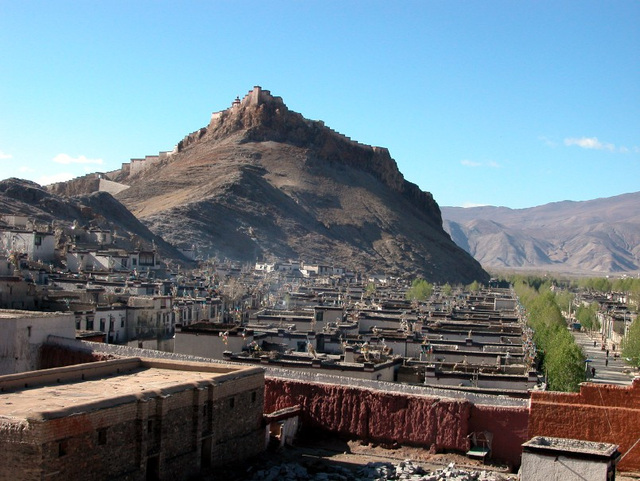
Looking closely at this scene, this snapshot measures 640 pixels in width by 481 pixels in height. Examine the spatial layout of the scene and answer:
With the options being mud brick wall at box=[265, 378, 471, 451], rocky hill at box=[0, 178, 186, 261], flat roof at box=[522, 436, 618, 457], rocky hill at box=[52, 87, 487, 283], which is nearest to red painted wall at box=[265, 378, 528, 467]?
mud brick wall at box=[265, 378, 471, 451]

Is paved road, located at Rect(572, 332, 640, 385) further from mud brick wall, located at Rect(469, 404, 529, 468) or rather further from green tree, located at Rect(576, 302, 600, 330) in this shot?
mud brick wall, located at Rect(469, 404, 529, 468)

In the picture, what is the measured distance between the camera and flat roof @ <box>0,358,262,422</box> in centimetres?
1427

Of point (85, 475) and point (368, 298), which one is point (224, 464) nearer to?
point (85, 475)

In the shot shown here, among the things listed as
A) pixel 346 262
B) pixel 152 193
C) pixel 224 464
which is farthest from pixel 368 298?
pixel 152 193

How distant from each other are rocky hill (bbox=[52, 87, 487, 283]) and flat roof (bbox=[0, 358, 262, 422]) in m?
77.1

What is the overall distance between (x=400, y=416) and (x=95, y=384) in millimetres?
6290

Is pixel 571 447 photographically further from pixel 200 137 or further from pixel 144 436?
pixel 200 137

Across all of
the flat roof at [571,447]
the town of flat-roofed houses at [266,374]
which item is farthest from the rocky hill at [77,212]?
the flat roof at [571,447]

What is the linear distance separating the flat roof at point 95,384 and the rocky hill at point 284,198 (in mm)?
77079

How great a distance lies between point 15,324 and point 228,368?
6.05 meters

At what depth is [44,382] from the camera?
56.4ft

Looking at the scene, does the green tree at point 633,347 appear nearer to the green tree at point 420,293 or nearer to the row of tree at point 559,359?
the row of tree at point 559,359

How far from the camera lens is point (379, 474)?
17.5m

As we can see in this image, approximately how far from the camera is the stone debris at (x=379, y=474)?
56.2 feet
